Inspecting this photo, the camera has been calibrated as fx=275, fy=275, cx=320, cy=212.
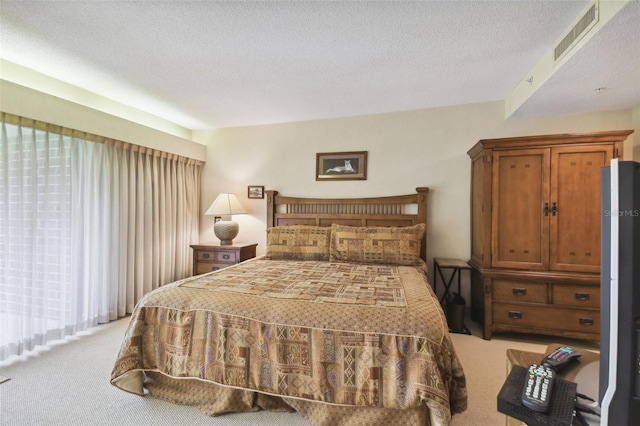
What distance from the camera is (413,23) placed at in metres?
1.86

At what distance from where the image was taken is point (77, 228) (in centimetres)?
276

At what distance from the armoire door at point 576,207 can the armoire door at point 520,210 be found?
0.23 ft

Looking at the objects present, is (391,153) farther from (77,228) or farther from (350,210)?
(77,228)

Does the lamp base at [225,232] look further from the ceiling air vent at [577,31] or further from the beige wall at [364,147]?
the ceiling air vent at [577,31]

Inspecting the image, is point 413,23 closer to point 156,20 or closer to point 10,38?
point 156,20

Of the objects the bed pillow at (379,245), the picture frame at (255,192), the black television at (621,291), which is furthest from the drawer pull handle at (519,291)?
the picture frame at (255,192)

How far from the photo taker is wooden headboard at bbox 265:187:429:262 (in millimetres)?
3363

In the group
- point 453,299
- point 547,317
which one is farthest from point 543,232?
point 453,299

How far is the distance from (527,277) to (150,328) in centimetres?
315

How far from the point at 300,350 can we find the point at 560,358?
1146 mm

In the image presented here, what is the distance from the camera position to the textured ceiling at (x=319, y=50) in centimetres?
175

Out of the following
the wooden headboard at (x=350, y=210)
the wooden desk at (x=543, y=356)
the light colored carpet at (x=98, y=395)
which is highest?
the wooden headboard at (x=350, y=210)

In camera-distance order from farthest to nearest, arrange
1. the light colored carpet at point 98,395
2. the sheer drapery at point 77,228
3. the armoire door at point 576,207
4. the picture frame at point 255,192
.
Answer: the picture frame at point 255,192, the armoire door at point 576,207, the sheer drapery at point 77,228, the light colored carpet at point 98,395

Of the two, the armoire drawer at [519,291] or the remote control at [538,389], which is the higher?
the remote control at [538,389]
